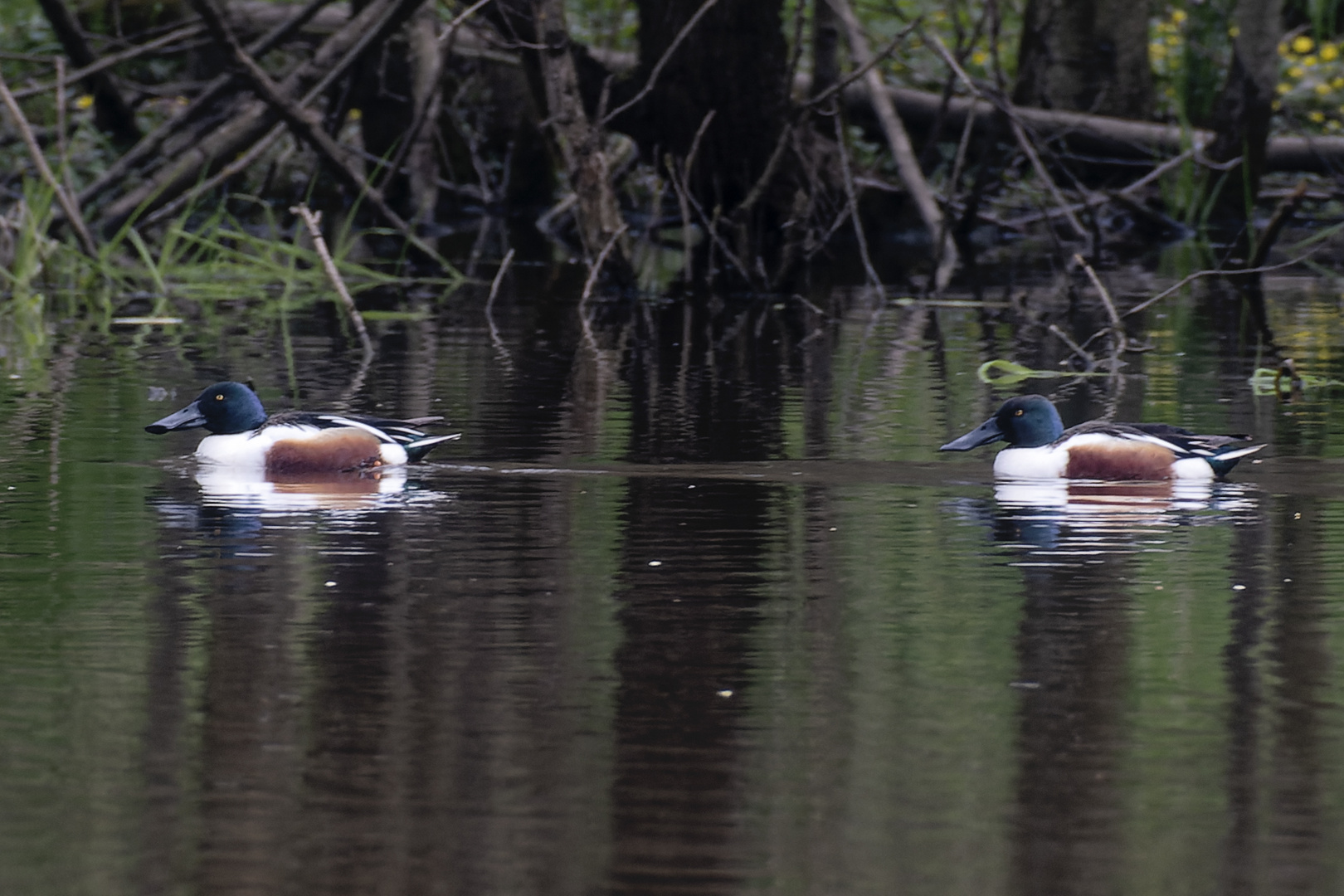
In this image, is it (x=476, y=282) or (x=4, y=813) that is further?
(x=476, y=282)

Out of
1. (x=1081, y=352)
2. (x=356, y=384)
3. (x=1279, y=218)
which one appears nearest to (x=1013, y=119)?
(x=1279, y=218)

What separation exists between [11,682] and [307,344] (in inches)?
321

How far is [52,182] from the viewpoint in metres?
14.0

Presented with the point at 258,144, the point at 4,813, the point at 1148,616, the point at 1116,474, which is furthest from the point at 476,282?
the point at 4,813

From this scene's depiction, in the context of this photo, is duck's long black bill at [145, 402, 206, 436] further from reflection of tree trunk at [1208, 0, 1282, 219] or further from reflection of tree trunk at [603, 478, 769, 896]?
reflection of tree trunk at [1208, 0, 1282, 219]

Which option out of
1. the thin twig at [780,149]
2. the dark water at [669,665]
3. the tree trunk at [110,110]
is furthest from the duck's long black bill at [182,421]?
the tree trunk at [110,110]

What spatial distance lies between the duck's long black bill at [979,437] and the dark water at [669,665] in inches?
3.2

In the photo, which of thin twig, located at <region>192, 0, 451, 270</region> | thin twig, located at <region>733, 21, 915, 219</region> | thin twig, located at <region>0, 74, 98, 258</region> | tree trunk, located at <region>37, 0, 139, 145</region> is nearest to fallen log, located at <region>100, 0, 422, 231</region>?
thin twig, located at <region>192, 0, 451, 270</region>

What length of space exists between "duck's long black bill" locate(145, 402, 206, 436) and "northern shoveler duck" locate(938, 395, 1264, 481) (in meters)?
2.96

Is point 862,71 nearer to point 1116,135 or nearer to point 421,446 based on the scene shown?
point 1116,135

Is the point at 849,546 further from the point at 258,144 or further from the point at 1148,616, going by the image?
the point at 258,144

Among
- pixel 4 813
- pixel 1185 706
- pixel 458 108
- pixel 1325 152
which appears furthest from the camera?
pixel 458 108

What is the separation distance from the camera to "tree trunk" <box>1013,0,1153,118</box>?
73.5 feet

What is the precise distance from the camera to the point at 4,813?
13.8 ft
